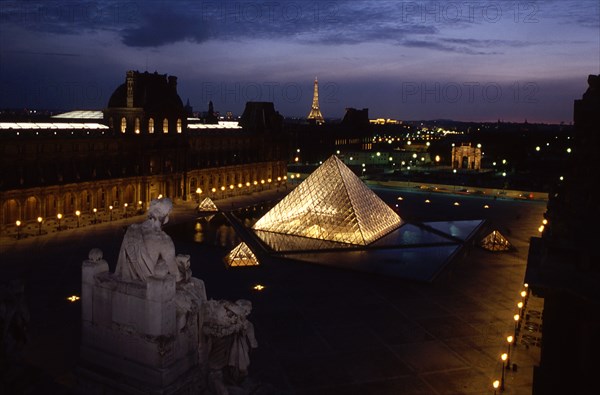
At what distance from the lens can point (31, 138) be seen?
43.1m

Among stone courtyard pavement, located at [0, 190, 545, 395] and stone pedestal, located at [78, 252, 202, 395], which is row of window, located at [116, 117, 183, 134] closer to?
stone courtyard pavement, located at [0, 190, 545, 395]

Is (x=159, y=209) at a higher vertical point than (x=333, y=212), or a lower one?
higher

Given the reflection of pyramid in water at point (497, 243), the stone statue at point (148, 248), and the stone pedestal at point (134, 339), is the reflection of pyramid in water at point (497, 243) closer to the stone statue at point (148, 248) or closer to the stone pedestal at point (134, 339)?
the stone pedestal at point (134, 339)

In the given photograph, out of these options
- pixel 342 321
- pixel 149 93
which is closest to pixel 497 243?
pixel 342 321

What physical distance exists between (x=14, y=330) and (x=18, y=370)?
73 centimetres

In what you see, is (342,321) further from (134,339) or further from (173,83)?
(173,83)

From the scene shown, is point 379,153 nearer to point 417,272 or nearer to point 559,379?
point 417,272

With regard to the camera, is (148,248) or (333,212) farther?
(333,212)

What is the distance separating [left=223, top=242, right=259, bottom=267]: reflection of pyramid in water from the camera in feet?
93.5

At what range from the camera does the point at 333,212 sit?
36875mm

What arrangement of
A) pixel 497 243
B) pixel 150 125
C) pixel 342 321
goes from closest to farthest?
1. pixel 342 321
2. pixel 497 243
3. pixel 150 125

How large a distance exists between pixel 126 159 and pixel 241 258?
2677 cm

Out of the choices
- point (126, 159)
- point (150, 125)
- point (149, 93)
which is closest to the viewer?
point (126, 159)

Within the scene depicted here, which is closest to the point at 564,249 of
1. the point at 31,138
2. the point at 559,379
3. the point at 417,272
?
the point at 559,379
